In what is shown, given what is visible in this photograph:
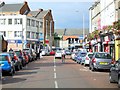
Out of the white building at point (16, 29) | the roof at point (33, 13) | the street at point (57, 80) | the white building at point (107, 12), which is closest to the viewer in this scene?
the street at point (57, 80)

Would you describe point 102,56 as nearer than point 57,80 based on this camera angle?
No

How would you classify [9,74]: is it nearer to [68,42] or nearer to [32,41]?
[32,41]

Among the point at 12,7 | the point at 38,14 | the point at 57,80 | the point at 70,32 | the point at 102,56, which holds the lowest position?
the point at 57,80

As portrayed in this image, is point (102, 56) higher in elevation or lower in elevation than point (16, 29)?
lower

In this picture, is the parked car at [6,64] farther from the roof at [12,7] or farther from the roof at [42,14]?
the roof at [42,14]

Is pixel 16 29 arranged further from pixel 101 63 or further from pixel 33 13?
pixel 101 63

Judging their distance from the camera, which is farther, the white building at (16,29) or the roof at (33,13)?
the roof at (33,13)

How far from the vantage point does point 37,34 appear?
96688mm

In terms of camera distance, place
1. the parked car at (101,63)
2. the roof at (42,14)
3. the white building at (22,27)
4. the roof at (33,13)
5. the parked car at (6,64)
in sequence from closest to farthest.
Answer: the parked car at (6,64), the parked car at (101,63), the white building at (22,27), the roof at (33,13), the roof at (42,14)

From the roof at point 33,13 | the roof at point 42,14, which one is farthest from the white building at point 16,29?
the roof at point 42,14

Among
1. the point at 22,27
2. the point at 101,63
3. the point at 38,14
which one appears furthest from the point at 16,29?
the point at 101,63

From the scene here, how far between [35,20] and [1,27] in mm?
11599

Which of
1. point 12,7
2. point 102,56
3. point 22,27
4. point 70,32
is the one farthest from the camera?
point 70,32

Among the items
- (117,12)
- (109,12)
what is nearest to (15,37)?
(109,12)
